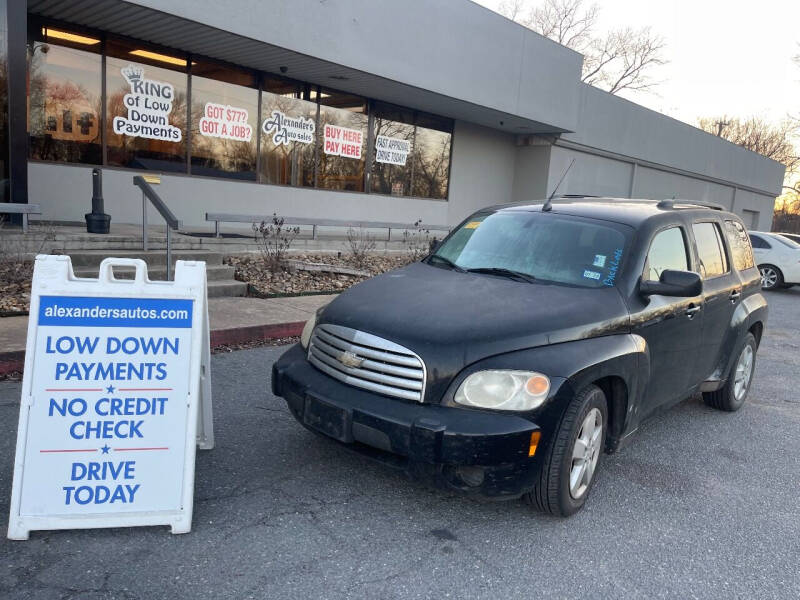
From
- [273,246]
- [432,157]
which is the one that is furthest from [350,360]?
[432,157]

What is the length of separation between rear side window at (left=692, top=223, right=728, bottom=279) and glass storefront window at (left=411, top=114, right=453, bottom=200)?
41.8ft

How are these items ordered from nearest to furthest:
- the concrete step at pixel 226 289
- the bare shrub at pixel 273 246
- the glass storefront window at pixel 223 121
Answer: the concrete step at pixel 226 289
the bare shrub at pixel 273 246
the glass storefront window at pixel 223 121

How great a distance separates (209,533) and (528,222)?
117 inches

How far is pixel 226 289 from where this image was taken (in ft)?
28.6

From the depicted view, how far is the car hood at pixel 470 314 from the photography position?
317cm

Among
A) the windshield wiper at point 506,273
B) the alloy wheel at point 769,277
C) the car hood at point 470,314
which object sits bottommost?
the alloy wheel at point 769,277

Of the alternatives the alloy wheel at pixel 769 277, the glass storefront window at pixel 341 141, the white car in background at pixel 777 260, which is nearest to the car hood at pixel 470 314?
the glass storefront window at pixel 341 141

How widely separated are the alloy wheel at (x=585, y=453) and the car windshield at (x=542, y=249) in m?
0.89

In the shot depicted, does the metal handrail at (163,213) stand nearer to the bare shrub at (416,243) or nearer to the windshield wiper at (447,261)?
the windshield wiper at (447,261)

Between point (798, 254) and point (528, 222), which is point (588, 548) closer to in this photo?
point (528, 222)

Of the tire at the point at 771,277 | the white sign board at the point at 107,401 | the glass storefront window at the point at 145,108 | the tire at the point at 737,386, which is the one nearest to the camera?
the white sign board at the point at 107,401

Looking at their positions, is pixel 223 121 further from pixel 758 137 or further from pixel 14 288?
pixel 758 137

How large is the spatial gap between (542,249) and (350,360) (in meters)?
1.67

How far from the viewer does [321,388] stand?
11.2ft
